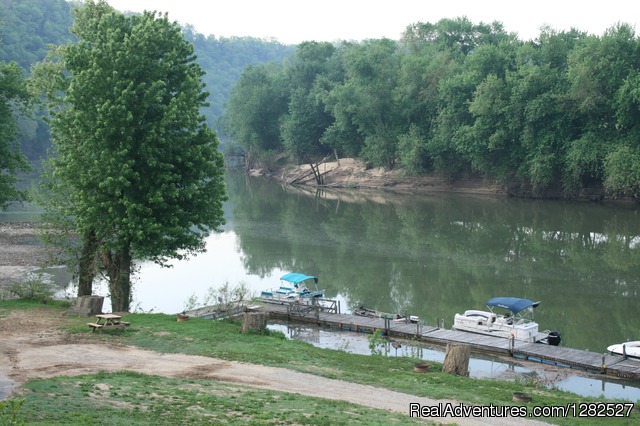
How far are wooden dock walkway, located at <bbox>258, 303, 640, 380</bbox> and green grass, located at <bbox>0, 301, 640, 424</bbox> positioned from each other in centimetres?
484

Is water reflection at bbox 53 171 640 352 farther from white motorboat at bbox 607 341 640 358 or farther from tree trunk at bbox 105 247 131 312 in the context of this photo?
tree trunk at bbox 105 247 131 312

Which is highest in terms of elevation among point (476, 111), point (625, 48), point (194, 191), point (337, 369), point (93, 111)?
point (625, 48)

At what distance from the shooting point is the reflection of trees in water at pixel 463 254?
40125 mm

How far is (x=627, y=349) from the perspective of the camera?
29875 millimetres

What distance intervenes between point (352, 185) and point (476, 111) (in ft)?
85.3

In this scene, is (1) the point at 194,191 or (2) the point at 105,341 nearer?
(2) the point at 105,341

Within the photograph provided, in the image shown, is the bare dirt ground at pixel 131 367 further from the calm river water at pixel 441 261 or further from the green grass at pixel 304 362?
the calm river water at pixel 441 261

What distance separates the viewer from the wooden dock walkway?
28.9 meters

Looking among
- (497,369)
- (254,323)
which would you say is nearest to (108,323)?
(254,323)

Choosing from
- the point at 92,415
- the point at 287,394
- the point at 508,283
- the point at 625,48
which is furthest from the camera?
the point at 625,48

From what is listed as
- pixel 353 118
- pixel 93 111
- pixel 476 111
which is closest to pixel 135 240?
pixel 93 111

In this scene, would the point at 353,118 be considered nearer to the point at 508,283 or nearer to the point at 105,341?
the point at 508,283

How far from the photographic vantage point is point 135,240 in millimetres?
32250

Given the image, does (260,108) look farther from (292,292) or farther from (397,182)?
(292,292)
